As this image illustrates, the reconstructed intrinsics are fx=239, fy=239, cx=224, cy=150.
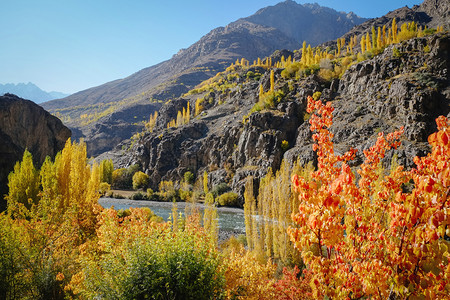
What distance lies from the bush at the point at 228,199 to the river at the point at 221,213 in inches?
93.6

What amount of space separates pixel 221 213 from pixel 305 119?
114 ft

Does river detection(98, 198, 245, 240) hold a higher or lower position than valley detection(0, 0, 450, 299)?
lower

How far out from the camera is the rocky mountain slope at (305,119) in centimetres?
4469

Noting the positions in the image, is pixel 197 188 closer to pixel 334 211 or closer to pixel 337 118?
pixel 337 118

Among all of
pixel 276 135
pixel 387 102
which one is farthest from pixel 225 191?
pixel 387 102

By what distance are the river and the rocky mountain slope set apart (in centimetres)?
991

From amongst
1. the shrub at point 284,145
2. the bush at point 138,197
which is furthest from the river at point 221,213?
the shrub at point 284,145

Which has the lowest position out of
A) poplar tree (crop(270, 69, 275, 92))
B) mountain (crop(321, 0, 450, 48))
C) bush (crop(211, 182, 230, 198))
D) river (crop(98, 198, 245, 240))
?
river (crop(98, 198, 245, 240))

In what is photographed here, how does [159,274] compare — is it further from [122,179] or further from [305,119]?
[122,179]

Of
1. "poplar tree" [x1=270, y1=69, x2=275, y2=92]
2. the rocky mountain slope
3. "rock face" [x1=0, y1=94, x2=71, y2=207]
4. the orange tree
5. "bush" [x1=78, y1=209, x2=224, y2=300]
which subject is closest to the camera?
the orange tree

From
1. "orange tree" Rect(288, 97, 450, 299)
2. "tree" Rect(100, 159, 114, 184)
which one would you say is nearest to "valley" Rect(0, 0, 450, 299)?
"orange tree" Rect(288, 97, 450, 299)

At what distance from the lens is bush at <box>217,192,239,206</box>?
6133 centimetres

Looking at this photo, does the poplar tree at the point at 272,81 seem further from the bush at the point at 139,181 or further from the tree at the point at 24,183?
the tree at the point at 24,183

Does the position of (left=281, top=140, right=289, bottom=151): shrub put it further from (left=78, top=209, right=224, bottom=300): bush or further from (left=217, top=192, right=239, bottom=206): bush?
(left=78, top=209, right=224, bottom=300): bush
